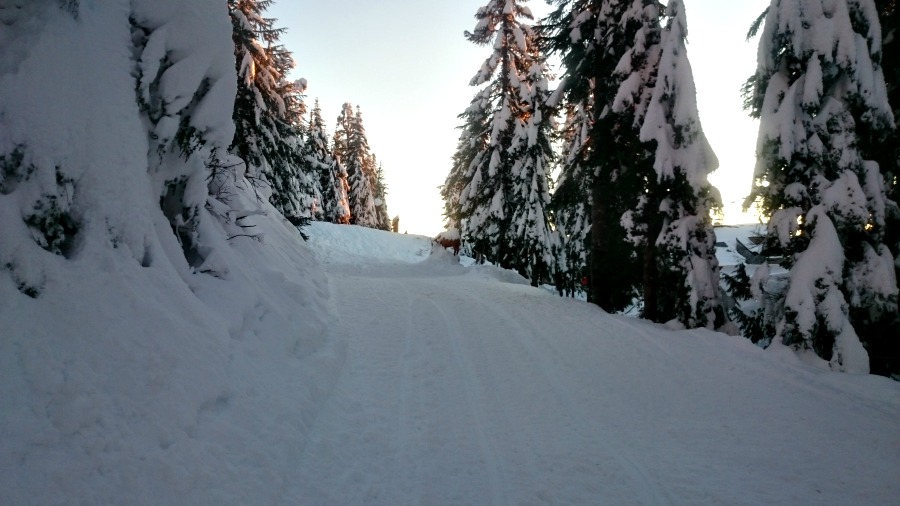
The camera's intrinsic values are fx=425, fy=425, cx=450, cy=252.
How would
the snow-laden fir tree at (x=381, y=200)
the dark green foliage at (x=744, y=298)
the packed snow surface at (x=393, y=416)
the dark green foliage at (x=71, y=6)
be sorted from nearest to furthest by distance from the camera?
the packed snow surface at (x=393, y=416) < the dark green foliage at (x=71, y=6) < the dark green foliage at (x=744, y=298) < the snow-laden fir tree at (x=381, y=200)

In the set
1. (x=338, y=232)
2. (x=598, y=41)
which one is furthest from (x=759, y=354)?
(x=338, y=232)

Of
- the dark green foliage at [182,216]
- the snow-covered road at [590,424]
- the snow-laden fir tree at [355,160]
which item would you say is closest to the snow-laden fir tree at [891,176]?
the snow-covered road at [590,424]

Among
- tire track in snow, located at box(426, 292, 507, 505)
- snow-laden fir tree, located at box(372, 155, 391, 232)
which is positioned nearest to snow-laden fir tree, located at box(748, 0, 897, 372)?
tire track in snow, located at box(426, 292, 507, 505)

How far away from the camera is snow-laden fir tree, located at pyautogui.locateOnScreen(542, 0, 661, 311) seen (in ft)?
33.8

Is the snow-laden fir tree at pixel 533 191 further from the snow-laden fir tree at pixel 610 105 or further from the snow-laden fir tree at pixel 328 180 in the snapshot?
the snow-laden fir tree at pixel 328 180

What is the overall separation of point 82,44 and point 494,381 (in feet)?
19.9

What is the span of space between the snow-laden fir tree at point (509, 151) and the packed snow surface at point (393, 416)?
10.9 metres

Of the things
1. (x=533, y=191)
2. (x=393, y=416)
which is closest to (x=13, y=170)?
(x=393, y=416)

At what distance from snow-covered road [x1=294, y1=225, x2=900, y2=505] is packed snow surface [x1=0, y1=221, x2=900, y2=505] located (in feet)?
0.08

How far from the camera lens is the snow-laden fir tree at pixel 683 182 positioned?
9.05m

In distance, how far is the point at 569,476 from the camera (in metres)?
3.89

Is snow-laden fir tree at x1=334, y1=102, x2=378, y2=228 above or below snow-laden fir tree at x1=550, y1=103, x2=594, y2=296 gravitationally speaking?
above

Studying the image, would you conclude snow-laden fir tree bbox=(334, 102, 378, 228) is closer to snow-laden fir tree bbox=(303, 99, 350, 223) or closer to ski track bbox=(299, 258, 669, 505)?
snow-laden fir tree bbox=(303, 99, 350, 223)

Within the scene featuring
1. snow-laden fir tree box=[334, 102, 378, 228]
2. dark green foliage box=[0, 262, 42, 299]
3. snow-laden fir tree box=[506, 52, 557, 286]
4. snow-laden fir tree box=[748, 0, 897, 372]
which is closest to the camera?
dark green foliage box=[0, 262, 42, 299]
